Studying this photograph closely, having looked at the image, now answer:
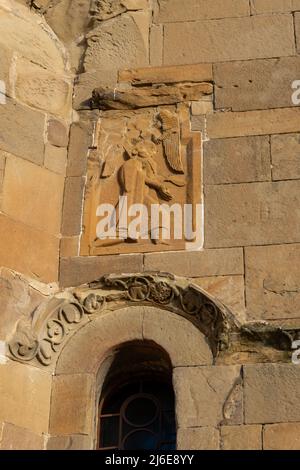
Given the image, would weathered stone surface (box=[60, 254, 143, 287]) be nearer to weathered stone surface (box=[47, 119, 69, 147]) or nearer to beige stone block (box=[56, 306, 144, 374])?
beige stone block (box=[56, 306, 144, 374])

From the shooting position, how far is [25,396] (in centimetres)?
929

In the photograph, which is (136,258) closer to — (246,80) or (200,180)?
(200,180)

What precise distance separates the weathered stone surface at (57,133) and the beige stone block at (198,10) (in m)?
1.35

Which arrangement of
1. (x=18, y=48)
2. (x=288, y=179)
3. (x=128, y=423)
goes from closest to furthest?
(x=128, y=423)
(x=288, y=179)
(x=18, y=48)

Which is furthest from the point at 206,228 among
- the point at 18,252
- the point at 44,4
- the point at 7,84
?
the point at 44,4

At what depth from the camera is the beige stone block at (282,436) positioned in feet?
29.0


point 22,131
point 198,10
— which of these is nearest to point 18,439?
point 22,131

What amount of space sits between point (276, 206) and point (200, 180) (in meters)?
0.67

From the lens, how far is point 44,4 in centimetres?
1156

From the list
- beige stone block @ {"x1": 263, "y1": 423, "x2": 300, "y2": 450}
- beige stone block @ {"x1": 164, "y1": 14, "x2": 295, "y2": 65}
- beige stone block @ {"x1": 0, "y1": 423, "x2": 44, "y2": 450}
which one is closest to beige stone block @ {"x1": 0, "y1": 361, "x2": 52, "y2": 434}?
beige stone block @ {"x1": 0, "y1": 423, "x2": 44, "y2": 450}

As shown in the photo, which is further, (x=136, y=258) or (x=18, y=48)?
(x=18, y=48)

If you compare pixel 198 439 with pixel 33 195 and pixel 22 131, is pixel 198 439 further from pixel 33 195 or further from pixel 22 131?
pixel 22 131

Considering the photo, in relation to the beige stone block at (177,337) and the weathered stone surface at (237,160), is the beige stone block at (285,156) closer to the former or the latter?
the weathered stone surface at (237,160)

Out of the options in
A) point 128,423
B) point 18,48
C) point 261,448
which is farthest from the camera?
point 18,48
